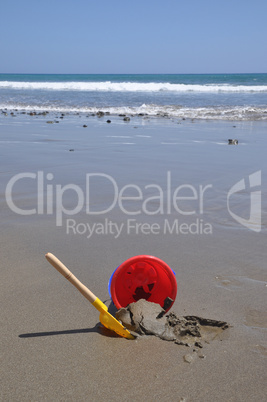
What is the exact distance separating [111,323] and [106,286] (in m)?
0.59

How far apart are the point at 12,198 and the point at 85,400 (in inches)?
132

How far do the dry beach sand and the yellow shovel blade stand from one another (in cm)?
5

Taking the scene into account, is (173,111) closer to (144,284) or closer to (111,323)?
(144,284)

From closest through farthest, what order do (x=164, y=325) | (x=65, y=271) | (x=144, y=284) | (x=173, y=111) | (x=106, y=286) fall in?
(x=65, y=271)
(x=164, y=325)
(x=144, y=284)
(x=106, y=286)
(x=173, y=111)

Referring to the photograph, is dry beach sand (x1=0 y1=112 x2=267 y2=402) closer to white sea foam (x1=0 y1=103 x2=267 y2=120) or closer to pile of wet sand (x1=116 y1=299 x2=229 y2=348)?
pile of wet sand (x1=116 y1=299 x2=229 y2=348)

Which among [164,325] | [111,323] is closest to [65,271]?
[111,323]

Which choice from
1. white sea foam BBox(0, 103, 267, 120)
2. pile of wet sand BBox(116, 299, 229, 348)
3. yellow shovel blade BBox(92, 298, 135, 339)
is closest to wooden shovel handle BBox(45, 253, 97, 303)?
yellow shovel blade BBox(92, 298, 135, 339)

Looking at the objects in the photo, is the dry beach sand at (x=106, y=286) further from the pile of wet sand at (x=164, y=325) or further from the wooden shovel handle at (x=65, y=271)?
the wooden shovel handle at (x=65, y=271)


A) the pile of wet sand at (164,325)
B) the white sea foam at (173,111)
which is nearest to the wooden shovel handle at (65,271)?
the pile of wet sand at (164,325)

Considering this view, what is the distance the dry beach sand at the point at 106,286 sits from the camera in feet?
6.62

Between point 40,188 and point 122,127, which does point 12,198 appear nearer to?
point 40,188

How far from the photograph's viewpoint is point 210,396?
1937 millimetres

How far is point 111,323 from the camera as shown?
238 centimetres

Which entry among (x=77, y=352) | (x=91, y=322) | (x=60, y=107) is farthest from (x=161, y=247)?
(x=60, y=107)
